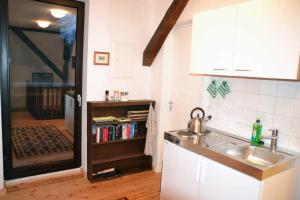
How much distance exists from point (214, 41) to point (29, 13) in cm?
223

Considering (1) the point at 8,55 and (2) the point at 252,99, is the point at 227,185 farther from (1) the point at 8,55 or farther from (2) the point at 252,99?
(1) the point at 8,55

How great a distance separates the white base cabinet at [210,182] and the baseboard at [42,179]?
4.69 feet

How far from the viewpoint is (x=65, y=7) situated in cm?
301

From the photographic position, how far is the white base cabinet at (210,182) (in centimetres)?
166

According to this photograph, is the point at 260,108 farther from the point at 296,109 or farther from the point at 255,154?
the point at 255,154

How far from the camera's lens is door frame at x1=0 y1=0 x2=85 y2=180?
264cm

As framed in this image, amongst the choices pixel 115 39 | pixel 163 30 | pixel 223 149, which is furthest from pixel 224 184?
pixel 115 39

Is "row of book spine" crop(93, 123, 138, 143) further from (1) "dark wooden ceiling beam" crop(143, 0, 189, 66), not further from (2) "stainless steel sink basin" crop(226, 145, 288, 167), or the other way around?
(2) "stainless steel sink basin" crop(226, 145, 288, 167)

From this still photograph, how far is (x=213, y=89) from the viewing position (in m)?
2.64

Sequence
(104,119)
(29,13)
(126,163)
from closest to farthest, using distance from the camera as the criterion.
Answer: (29,13), (104,119), (126,163)

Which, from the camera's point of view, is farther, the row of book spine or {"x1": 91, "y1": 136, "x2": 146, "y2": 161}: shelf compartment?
{"x1": 91, "y1": 136, "x2": 146, "y2": 161}: shelf compartment

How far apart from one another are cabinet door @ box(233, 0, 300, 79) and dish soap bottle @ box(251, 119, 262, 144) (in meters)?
0.53

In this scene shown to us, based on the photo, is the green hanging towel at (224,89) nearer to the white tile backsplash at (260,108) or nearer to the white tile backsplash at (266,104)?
the white tile backsplash at (260,108)

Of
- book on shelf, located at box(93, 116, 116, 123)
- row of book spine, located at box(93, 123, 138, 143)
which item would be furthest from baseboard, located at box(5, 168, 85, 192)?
book on shelf, located at box(93, 116, 116, 123)
